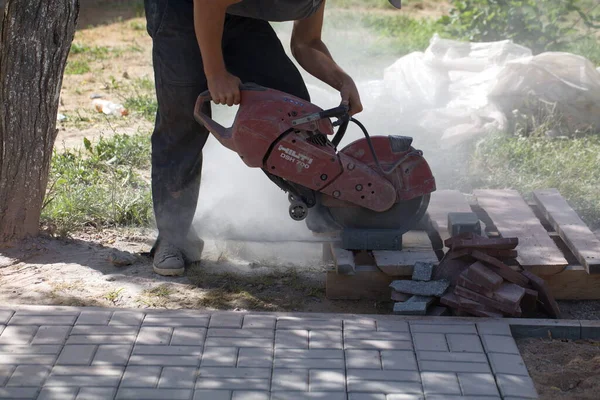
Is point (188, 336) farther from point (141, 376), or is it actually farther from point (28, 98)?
point (28, 98)

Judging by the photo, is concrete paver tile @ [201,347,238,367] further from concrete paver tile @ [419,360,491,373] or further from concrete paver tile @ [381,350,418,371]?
concrete paver tile @ [419,360,491,373]

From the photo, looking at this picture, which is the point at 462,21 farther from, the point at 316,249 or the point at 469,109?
the point at 316,249

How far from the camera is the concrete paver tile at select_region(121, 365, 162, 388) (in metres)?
3.14

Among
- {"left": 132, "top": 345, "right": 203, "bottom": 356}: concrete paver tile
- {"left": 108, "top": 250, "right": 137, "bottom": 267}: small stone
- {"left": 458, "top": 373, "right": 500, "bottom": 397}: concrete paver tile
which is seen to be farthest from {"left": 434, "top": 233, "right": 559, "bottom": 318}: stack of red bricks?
{"left": 108, "top": 250, "right": 137, "bottom": 267}: small stone

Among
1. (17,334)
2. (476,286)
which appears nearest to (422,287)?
(476,286)

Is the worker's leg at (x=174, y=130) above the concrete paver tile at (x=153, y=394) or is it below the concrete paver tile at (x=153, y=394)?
above

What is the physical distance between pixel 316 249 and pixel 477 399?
1833mm

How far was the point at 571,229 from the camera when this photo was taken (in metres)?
4.37

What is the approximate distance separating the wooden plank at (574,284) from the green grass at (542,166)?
1.16 metres

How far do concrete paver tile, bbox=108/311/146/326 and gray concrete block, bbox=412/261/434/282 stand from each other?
1.28 metres

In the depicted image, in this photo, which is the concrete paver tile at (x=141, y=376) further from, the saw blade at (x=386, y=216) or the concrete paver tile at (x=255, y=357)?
Result: the saw blade at (x=386, y=216)

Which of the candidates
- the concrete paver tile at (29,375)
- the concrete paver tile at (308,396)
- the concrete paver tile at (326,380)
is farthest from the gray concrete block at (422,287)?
the concrete paver tile at (29,375)

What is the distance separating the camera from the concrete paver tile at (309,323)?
3.58 metres

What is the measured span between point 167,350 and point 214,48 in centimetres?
134
